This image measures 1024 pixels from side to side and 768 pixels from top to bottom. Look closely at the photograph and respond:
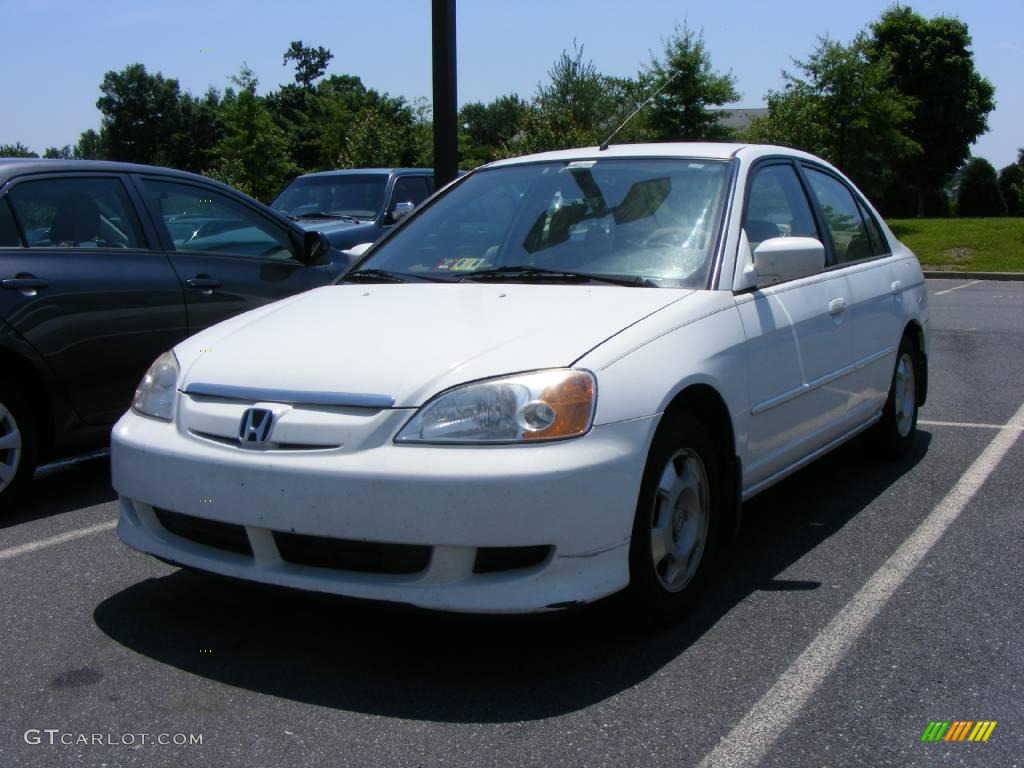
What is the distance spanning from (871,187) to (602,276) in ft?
99.4

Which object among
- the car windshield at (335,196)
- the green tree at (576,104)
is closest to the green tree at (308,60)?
the green tree at (576,104)

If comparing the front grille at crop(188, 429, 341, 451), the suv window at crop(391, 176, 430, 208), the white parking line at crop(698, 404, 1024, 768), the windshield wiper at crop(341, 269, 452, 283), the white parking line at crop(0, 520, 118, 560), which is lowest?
the white parking line at crop(698, 404, 1024, 768)

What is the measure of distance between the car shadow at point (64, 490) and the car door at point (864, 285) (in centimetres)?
348

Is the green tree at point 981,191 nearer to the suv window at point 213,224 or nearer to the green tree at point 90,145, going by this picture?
the suv window at point 213,224

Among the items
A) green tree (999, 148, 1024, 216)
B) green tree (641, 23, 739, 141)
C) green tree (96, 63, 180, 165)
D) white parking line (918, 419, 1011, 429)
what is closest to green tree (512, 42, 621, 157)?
green tree (641, 23, 739, 141)

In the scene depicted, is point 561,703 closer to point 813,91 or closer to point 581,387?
point 581,387

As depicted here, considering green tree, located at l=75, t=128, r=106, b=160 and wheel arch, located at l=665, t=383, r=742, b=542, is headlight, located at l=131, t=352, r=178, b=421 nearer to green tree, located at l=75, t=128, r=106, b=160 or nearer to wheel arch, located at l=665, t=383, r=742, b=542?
wheel arch, located at l=665, t=383, r=742, b=542

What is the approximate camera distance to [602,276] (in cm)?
422

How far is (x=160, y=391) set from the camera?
3848 mm

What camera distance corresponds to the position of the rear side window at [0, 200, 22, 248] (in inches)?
207

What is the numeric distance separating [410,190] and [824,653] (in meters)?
9.32

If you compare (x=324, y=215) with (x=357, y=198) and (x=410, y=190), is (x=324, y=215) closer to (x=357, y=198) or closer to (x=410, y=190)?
(x=357, y=198)

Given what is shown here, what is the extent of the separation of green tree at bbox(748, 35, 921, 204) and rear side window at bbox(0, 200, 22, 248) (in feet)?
90.7

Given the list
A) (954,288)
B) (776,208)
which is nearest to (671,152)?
(776,208)
